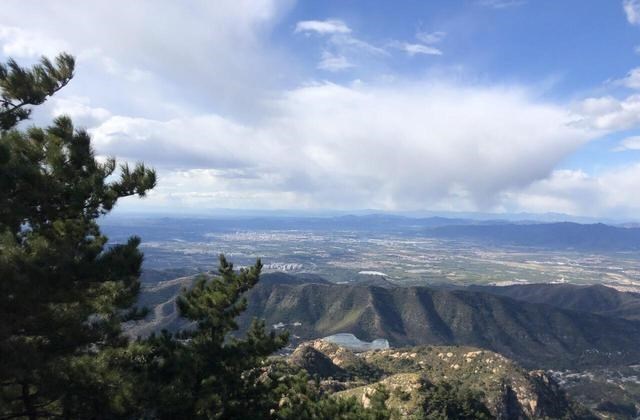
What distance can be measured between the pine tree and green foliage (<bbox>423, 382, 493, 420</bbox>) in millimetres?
58460

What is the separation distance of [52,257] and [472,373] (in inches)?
5184

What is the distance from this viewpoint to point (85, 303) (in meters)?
17.3

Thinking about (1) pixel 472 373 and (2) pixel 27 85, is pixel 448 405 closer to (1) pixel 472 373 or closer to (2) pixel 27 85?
(1) pixel 472 373

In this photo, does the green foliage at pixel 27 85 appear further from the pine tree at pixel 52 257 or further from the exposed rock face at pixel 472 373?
the exposed rock face at pixel 472 373

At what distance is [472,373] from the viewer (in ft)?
421

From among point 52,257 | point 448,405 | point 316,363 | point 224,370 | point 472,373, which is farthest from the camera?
→ point 472,373

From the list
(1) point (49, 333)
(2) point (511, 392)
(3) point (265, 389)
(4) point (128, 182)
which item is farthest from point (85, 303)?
(2) point (511, 392)

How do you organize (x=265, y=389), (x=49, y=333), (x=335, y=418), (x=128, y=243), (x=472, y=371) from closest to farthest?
(x=49, y=333), (x=128, y=243), (x=335, y=418), (x=265, y=389), (x=472, y=371)

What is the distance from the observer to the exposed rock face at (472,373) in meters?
112

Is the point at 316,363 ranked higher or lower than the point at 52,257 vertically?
lower

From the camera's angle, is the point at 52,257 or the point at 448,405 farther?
the point at 448,405

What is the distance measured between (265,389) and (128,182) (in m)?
13.0

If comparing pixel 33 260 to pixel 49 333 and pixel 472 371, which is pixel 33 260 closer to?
pixel 49 333

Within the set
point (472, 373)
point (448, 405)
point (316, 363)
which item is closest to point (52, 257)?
point (448, 405)
